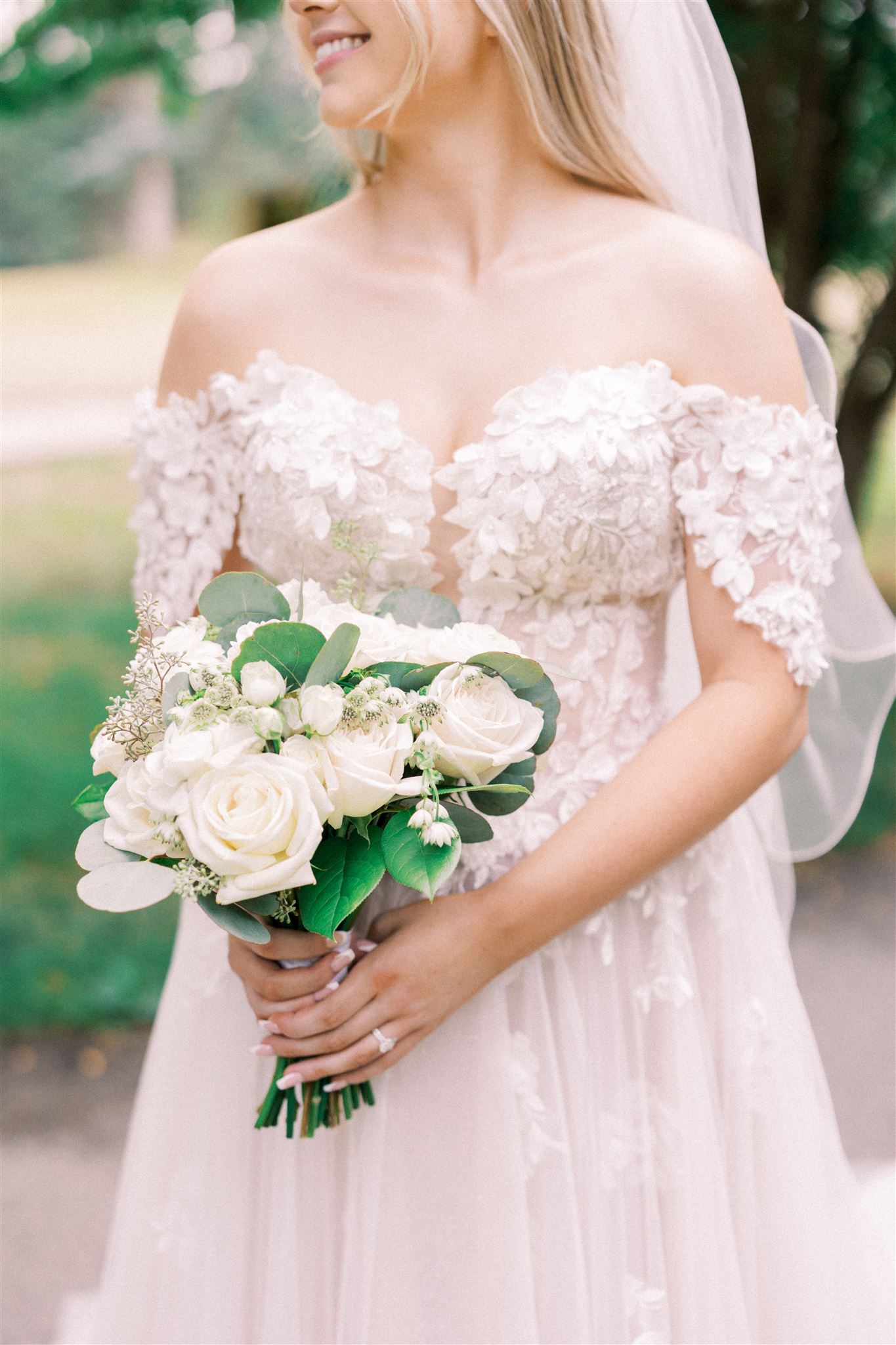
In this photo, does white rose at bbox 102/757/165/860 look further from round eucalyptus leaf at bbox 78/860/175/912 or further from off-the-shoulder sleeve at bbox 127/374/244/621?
→ off-the-shoulder sleeve at bbox 127/374/244/621

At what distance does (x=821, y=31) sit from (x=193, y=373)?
3.87m

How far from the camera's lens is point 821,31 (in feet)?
16.1

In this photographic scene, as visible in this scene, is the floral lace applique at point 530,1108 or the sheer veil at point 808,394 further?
the sheer veil at point 808,394

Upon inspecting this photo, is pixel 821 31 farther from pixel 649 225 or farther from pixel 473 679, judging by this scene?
pixel 473 679

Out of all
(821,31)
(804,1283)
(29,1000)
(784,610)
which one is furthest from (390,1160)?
(821,31)

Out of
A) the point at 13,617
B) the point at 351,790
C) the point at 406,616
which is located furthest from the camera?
the point at 13,617

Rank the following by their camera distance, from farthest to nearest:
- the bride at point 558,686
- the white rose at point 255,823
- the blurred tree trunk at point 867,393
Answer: the blurred tree trunk at point 867,393 → the bride at point 558,686 → the white rose at point 255,823

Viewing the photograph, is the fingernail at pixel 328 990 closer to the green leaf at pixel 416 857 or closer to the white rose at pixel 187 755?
the green leaf at pixel 416 857

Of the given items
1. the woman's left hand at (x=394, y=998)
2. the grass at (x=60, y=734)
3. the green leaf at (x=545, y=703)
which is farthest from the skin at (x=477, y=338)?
the grass at (x=60, y=734)

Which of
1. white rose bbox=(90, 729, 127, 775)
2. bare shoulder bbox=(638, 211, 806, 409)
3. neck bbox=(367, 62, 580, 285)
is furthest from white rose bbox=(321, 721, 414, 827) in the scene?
neck bbox=(367, 62, 580, 285)

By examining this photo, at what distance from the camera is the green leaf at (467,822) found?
1600 mm

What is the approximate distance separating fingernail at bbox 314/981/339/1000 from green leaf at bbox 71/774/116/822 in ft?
1.29

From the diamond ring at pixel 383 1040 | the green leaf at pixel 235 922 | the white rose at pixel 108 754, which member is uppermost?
the white rose at pixel 108 754

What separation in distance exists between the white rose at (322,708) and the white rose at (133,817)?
0.20 metres
